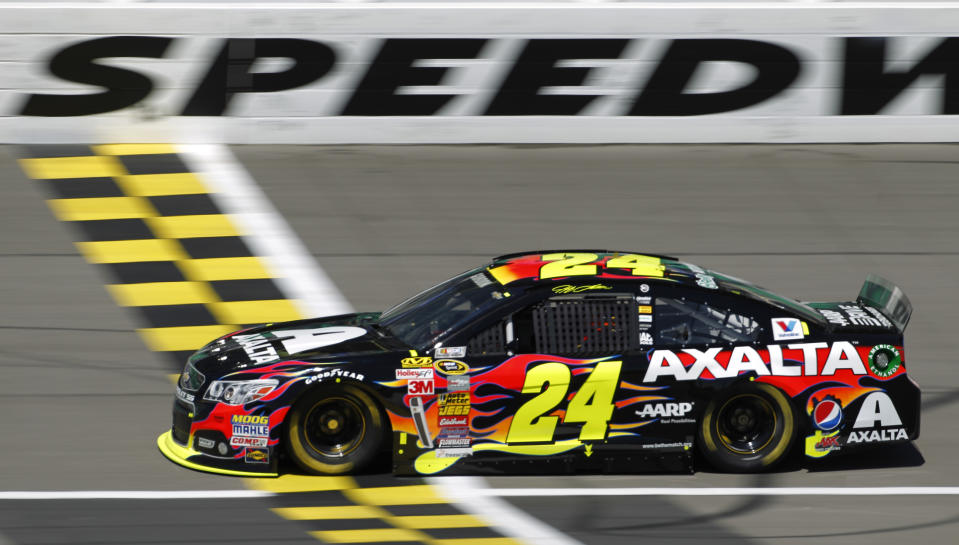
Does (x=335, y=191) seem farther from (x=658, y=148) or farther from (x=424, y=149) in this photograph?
(x=658, y=148)

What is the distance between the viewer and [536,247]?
441 inches

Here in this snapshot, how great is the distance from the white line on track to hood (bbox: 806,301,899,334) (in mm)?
3980

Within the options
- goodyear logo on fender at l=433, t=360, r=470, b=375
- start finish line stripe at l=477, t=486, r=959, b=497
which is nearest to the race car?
goodyear logo on fender at l=433, t=360, r=470, b=375

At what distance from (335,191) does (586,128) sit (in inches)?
114

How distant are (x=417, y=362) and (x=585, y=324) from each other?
97 cm

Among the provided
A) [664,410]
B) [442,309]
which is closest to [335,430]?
[442,309]

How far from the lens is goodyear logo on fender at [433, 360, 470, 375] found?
22.2 ft

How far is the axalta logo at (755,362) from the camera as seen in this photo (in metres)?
6.89

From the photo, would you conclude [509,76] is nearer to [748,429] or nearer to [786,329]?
[786,329]

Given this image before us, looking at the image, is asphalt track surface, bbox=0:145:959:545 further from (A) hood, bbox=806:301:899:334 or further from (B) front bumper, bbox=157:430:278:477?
(A) hood, bbox=806:301:899:334

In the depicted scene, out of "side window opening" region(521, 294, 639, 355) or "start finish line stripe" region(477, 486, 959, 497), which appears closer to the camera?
"start finish line stripe" region(477, 486, 959, 497)

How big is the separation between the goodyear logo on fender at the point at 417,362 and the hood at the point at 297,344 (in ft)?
0.53

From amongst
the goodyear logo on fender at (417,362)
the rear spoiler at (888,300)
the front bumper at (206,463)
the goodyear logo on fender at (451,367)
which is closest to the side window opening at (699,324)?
the rear spoiler at (888,300)

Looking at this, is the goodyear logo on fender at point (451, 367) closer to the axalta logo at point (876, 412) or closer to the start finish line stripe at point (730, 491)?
the start finish line stripe at point (730, 491)
